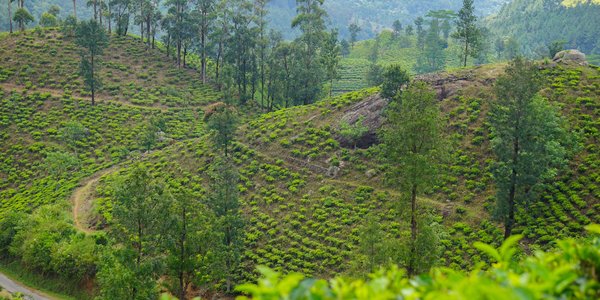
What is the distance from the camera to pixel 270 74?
71.2m

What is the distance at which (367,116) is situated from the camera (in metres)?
49.2

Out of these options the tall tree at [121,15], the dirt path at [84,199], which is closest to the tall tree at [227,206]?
the dirt path at [84,199]

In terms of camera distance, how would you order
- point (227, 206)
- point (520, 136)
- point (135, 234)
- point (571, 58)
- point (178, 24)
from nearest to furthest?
point (135, 234)
point (520, 136)
point (227, 206)
point (571, 58)
point (178, 24)

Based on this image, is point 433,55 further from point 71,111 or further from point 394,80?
point 71,111

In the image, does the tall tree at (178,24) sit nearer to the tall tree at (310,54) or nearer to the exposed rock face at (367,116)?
the tall tree at (310,54)

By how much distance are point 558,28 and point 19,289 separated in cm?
18001

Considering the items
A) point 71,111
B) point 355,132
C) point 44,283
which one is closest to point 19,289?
point 44,283

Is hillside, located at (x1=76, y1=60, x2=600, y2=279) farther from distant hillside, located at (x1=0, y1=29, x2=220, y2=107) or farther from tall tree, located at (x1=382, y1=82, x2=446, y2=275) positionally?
distant hillside, located at (x1=0, y1=29, x2=220, y2=107)

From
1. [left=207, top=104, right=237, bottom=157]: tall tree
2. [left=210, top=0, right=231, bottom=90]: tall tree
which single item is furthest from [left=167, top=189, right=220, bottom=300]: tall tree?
[left=210, top=0, right=231, bottom=90]: tall tree

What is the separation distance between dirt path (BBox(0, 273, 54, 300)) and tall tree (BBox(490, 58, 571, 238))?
3139 centimetres

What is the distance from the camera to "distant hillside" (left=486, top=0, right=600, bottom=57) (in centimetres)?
15925

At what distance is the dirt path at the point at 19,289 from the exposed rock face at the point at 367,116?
2727 cm

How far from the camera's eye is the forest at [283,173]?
82.7ft

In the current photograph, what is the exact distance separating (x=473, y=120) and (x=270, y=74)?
3304 cm
